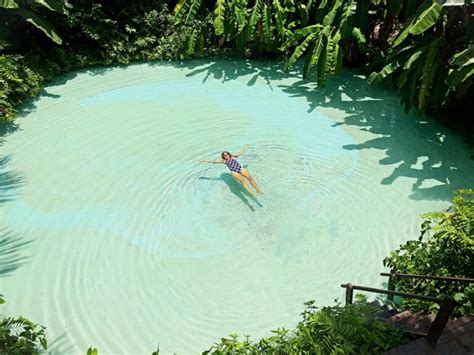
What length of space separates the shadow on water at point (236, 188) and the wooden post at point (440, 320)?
4.02 m

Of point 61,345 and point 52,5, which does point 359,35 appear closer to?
point 52,5

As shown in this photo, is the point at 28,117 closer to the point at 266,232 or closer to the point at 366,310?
the point at 266,232

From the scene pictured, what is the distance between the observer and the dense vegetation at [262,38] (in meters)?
8.88

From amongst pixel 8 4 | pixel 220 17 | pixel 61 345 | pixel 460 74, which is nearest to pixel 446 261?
pixel 460 74

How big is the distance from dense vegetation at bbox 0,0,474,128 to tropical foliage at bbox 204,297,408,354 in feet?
17.7

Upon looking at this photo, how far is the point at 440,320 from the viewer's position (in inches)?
162

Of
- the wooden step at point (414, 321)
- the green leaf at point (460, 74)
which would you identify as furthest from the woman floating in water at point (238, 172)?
the green leaf at point (460, 74)

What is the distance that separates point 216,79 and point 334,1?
356 centimetres

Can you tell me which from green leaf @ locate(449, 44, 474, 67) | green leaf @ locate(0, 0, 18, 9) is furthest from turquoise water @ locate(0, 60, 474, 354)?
green leaf @ locate(0, 0, 18, 9)

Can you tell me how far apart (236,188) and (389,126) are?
4.06 metres

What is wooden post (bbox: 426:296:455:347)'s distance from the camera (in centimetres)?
390

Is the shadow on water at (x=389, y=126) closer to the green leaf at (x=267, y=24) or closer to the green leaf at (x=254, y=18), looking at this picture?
the green leaf at (x=267, y=24)

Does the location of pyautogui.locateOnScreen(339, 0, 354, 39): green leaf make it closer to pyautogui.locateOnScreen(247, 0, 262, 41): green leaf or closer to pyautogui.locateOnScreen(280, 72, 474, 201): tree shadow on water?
pyautogui.locateOnScreen(280, 72, 474, 201): tree shadow on water

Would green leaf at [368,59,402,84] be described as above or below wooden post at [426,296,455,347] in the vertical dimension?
above
